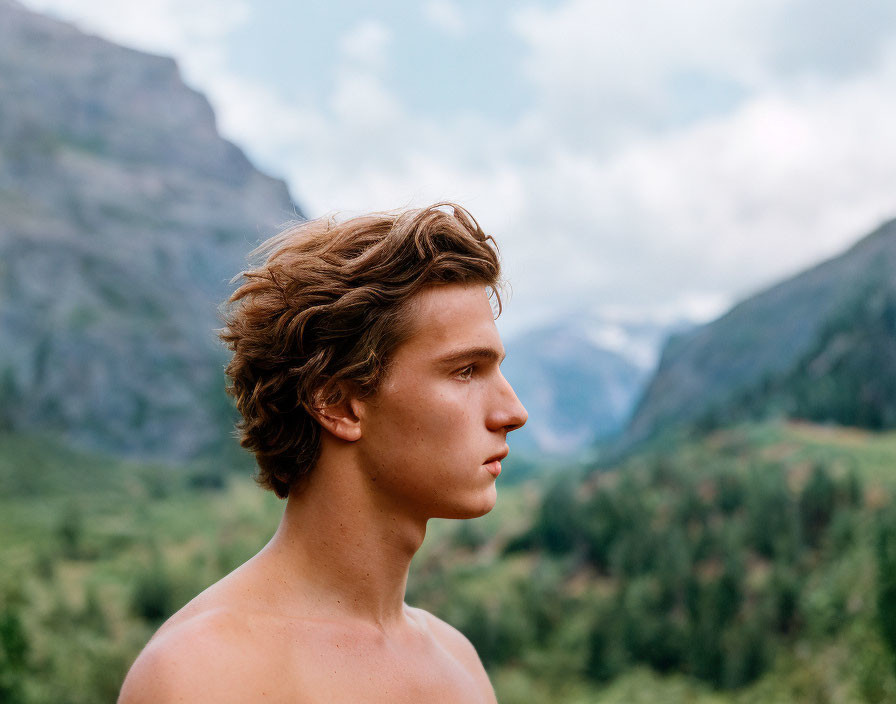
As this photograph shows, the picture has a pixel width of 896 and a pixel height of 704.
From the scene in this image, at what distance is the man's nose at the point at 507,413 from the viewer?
2363 millimetres

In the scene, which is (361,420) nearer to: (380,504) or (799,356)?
(380,504)

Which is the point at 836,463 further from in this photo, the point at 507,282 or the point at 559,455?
the point at 559,455

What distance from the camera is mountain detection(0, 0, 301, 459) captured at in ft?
225

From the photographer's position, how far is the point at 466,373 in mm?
2365

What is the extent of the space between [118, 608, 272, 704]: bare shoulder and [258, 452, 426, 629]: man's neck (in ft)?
0.86

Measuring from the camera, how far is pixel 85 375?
69250 millimetres

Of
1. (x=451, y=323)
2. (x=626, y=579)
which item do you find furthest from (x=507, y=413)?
(x=626, y=579)

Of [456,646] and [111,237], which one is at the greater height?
[111,237]

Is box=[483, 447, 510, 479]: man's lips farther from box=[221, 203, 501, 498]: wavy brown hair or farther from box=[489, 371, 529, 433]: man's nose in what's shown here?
box=[221, 203, 501, 498]: wavy brown hair

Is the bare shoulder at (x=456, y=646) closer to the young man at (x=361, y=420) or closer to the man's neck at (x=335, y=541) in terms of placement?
the young man at (x=361, y=420)

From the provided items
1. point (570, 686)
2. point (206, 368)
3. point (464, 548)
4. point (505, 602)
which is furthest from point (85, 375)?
point (570, 686)

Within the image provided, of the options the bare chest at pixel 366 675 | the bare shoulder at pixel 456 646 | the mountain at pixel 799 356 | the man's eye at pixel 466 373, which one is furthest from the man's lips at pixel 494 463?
the mountain at pixel 799 356

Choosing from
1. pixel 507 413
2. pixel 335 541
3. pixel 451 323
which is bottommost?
pixel 335 541

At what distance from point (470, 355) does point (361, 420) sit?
347 mm
